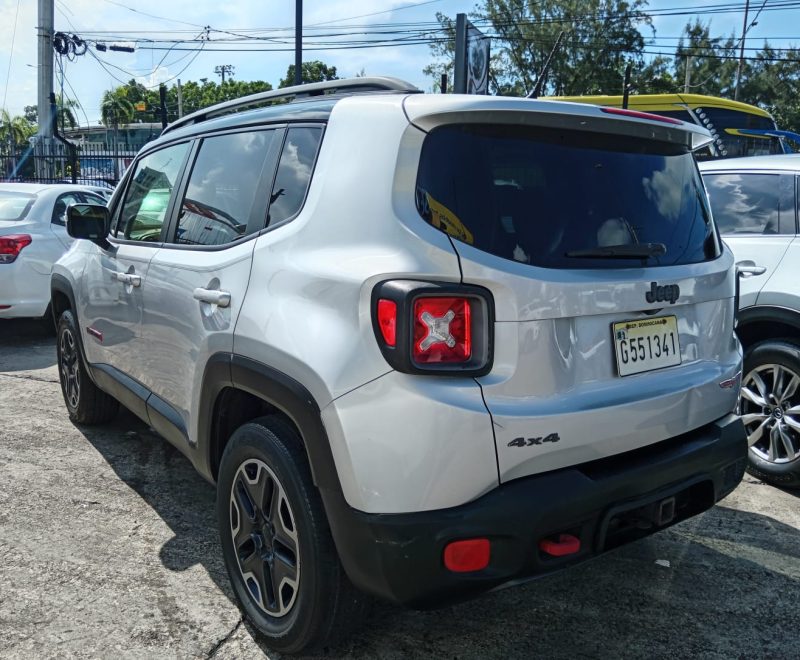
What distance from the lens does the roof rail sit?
2566 millimetres

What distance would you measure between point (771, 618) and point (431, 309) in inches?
77.9

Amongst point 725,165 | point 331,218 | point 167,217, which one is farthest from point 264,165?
point 725,165

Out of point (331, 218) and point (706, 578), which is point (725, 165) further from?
point (331, 218)

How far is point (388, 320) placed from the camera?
2.04 m

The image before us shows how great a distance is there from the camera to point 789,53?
49.7 m

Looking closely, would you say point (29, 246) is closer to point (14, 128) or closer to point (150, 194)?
point (150, 194)

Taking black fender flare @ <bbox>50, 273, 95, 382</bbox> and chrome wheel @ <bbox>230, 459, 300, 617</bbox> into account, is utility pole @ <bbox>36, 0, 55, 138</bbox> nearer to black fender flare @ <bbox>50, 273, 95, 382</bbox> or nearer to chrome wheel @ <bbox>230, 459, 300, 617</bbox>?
black fender flare @ <bbox>50, 273, 95, 382</bbox>

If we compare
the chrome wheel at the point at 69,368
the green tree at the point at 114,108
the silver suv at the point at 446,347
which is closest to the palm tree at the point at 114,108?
the green tree at the point at 114,108

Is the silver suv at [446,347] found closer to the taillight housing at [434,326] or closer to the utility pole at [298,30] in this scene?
the taillight housing at [434,326]

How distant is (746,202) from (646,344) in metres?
2.59

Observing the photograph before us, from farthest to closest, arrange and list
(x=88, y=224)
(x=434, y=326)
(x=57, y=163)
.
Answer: (x=57, y=163) < (x=88, y=224) < (x=434, y=326)

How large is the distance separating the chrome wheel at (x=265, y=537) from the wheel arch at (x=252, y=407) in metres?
0.23

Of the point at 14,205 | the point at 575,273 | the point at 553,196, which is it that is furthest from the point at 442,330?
the point at 14,205

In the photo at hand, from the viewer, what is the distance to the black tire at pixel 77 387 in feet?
15.7
